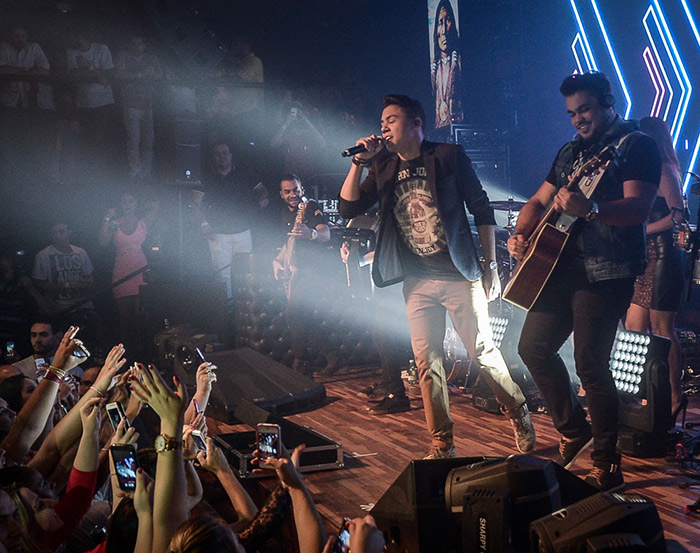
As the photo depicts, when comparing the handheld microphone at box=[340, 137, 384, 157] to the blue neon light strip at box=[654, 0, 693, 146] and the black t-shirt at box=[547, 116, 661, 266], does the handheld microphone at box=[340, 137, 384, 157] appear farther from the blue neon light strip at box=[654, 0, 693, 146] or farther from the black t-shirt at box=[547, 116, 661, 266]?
the blue neon light strip at box=[654, 0, 693, 146]

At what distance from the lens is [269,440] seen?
10.8 feet

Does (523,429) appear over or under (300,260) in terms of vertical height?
under

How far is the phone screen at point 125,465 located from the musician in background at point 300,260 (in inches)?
172

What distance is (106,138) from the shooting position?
10.8 meters

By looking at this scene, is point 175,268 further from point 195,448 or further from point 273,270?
point 195,448

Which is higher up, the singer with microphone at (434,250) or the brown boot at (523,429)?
the singer with microphone at (434,250)

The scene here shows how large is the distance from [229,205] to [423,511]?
8059mm

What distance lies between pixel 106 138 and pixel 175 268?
3306mm

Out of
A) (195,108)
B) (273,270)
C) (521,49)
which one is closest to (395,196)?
(273,270)

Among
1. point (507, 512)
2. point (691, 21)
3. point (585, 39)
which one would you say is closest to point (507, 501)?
point (507, 512)

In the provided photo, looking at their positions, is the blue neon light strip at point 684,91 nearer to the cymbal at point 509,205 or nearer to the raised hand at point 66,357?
the cymbal at point 509,205

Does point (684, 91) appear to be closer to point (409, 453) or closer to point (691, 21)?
point (691, 21)

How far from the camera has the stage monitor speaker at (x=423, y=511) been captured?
258cm

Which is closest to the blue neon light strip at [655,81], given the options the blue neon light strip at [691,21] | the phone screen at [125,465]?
the blue neon light strip at [691,21]
